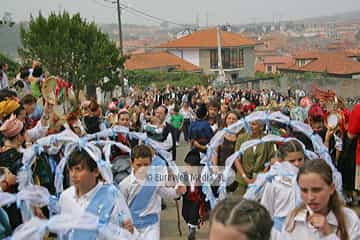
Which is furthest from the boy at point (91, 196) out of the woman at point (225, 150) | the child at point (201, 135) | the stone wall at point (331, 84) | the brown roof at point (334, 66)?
the brown roof at point (334, 66)

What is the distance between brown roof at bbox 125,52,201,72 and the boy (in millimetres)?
67271

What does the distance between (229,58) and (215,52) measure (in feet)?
9.13

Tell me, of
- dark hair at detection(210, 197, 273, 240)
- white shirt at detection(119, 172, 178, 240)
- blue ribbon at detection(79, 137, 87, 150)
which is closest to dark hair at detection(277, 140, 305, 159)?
white shirt at detection(119, 172, 178, 240)

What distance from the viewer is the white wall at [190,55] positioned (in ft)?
270

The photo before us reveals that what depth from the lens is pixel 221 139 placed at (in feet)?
24.6

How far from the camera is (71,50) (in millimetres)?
37344

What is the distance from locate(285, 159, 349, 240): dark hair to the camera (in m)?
3.35

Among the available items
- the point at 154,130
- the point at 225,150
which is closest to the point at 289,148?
the point at 225,150

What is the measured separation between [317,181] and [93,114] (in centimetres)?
597

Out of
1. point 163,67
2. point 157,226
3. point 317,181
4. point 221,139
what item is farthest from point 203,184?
point 163,67

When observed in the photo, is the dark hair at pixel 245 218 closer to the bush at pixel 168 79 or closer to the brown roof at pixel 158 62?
the bush at pixel 168 79

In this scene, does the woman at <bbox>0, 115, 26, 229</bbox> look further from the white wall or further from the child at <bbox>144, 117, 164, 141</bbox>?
the white wall

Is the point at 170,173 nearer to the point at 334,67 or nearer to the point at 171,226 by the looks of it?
the point at 171,226

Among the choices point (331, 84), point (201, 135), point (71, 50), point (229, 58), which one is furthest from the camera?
point (229, 58)
